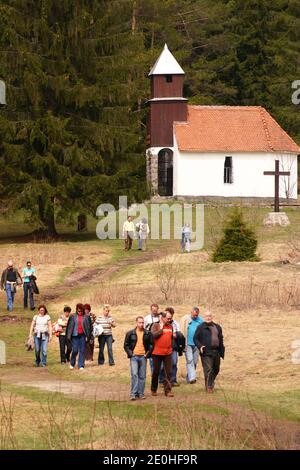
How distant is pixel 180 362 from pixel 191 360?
312 centimetres

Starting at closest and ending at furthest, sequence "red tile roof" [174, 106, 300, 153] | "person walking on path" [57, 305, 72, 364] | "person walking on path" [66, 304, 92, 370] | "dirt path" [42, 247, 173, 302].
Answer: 1. "person walking on path" [66, 304, 92, 370]
2. "person walking on path" [57, 305, 72, 364]
3. "dirt path" [42, 247, 173, 302]
4. "red tile roof" [174, 106, 300, 153]

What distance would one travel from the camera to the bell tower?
64.8 metres

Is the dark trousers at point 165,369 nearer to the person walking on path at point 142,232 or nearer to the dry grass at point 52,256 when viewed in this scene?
the dry grass at point 52,256

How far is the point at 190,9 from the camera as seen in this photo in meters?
80.8

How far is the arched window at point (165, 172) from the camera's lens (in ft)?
214

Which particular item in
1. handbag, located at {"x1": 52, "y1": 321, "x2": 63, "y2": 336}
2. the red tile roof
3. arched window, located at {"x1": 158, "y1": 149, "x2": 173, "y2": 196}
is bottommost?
handbag, located at {"x1": 52, "y1": 321, "x2": 63, "y2": 336}

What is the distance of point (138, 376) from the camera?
20109 mm

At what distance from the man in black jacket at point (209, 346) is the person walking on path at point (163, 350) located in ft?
2.16

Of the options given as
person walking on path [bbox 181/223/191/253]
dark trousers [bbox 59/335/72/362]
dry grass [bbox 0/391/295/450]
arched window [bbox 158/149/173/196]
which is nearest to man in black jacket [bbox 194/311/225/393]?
dry grass [bbox 0/391/295/450]

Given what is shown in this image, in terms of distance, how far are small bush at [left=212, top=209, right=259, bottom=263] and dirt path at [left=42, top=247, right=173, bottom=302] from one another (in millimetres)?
3125

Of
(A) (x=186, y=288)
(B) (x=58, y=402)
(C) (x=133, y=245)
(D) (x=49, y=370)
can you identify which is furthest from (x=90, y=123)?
(B) (x=58, y=402)

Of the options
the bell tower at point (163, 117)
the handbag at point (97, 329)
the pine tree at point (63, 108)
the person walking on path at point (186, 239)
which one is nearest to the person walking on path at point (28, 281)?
the handbag at point (97, 329)

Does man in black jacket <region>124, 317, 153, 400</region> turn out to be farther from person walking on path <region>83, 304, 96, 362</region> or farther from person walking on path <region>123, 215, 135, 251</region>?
person walking on path <region>123, 215, 135, 251</region>

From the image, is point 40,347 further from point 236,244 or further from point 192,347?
point 236,244
